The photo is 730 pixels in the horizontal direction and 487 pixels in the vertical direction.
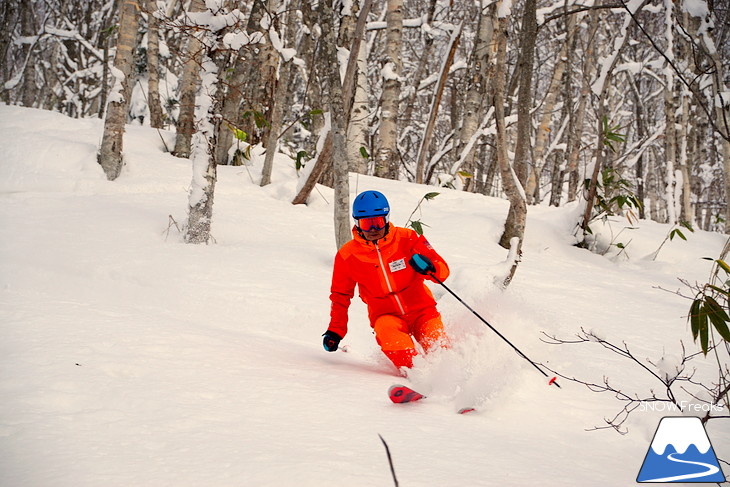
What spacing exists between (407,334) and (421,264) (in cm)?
49

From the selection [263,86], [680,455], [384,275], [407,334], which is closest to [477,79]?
[263,86]

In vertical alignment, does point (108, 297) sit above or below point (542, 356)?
below

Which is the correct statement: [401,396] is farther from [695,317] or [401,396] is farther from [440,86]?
[440,86]

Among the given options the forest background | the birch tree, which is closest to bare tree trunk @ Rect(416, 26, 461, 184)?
the forest background

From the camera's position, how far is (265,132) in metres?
10.9

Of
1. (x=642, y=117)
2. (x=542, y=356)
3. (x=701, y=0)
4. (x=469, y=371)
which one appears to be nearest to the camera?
(x=469, y=371)

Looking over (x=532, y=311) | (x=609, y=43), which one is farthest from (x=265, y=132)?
(x=609, y=43)

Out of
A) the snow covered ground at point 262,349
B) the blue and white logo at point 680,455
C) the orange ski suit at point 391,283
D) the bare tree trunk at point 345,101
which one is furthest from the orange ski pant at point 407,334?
the bare tree trunk at point 345,101

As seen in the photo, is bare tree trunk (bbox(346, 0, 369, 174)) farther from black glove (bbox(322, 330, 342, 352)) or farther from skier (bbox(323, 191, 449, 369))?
black glove (bbox(322, 330, 342, 352))

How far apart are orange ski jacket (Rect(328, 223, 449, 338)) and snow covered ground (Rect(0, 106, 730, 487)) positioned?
1.22ft

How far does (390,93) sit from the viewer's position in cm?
1009

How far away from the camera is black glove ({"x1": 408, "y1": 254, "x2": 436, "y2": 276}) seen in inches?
145

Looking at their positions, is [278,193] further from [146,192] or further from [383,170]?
[383,170]

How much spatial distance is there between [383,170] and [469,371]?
25.9ft
